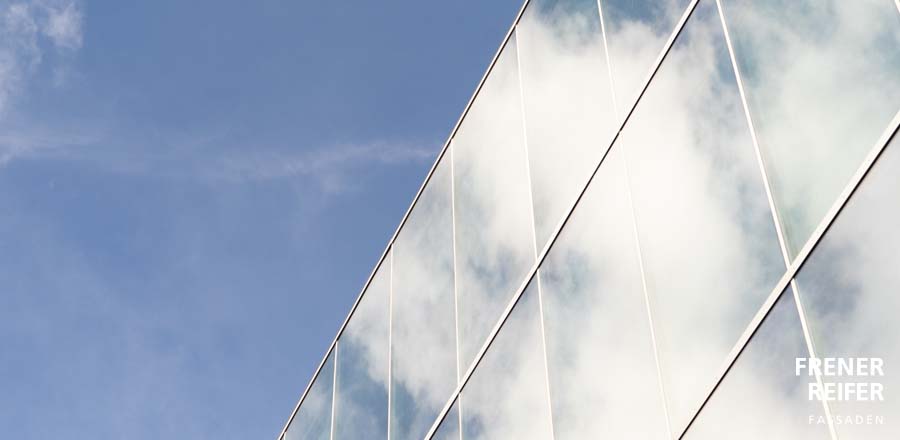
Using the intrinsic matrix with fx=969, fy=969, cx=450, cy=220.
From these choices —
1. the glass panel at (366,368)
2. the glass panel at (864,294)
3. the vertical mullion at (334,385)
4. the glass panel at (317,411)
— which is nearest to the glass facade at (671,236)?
the glass panel at (864,294)

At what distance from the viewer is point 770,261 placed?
829 centimetres

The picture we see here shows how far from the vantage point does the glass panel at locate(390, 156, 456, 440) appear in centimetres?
1512

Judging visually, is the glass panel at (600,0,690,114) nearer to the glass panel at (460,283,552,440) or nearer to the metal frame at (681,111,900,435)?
the glass panel at (460,283,552,440)

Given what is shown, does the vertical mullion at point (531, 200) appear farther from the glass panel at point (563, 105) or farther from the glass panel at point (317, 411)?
the glass panel at point (317, 411)

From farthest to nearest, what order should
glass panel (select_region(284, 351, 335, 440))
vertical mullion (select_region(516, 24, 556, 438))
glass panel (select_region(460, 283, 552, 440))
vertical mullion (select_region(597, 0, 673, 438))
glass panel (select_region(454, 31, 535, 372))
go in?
glass panel (select_region(284, 351, 335, 440))
glass panel (select_region(454, 31, 535, 372))
glass panel (select_region(460, 283, 552, 440))
vertical mullion (select_region(516, 24, 556, 438))
vertical mullion (select_region(597, 0, 673, 438))

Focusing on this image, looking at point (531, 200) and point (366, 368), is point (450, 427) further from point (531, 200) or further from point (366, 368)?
point (366, 368)

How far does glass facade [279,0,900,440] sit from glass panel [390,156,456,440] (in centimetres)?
7

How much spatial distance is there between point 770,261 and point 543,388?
4.03m

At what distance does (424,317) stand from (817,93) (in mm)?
9019

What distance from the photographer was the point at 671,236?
9758mm

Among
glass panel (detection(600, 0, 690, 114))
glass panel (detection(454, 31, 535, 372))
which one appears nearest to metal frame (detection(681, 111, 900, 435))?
glass panel (detection(600, 0, 690, 114))

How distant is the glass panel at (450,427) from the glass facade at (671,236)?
4cm

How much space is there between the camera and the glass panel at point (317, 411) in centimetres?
2011

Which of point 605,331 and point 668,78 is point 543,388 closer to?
point 605,331
